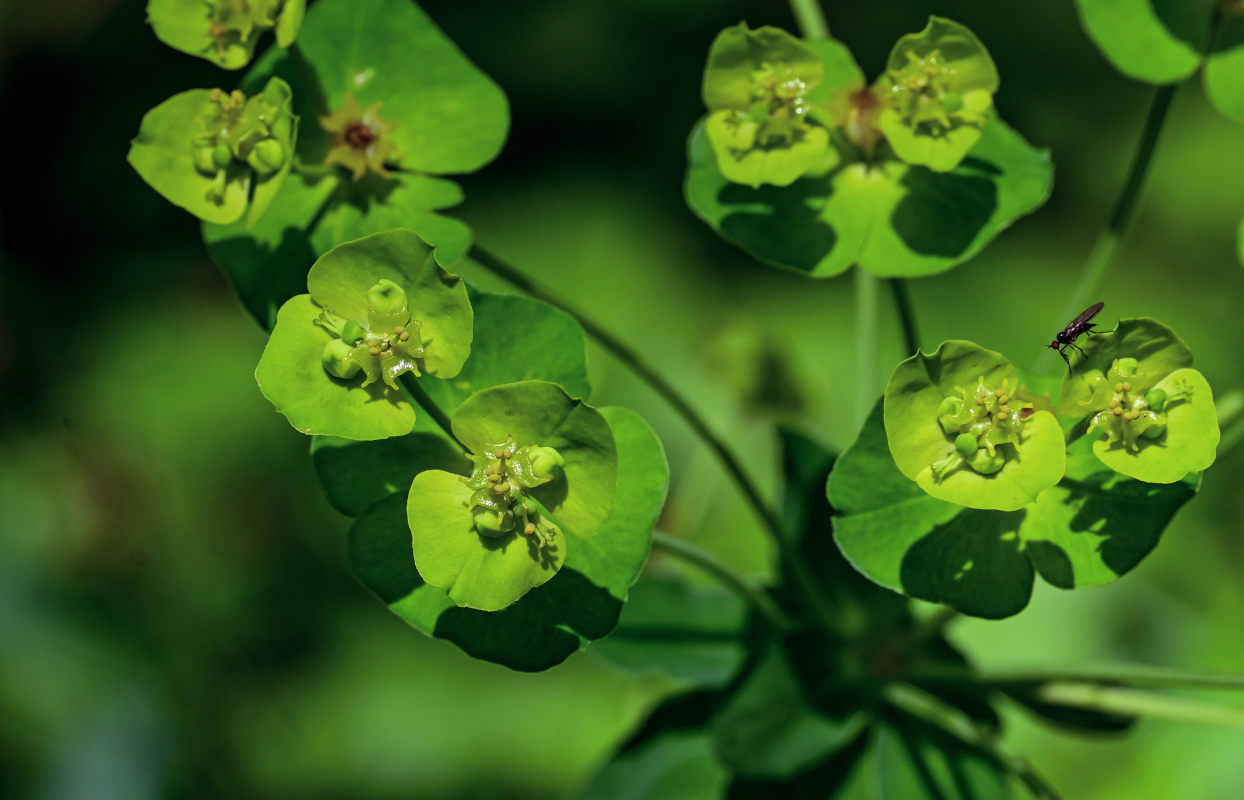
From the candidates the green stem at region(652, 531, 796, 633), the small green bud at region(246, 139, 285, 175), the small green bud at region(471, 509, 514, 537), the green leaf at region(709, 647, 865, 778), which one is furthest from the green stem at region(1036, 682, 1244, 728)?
the small green bud at region(246, 139, 285, 175)

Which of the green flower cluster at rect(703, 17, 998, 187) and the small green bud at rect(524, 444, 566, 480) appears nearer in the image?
the small green bud at rect(524, 444, 566, 480)

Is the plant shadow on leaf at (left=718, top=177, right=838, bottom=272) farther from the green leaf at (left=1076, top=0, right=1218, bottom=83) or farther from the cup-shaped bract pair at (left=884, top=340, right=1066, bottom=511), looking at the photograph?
the green leaf at (left=1076, top=0, right=1218, bottom=83)

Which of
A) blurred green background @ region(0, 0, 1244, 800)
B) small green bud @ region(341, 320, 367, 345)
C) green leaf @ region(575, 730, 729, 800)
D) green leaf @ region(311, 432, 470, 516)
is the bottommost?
blurred green background @ region(0, 0, 1244, 800)

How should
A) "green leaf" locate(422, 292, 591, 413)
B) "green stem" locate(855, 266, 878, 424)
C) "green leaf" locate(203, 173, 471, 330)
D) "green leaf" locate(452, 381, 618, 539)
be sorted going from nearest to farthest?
"green leaf" locate(452, 381, 618, 539) → "green leaf" locate(422, 292, 591, 413) → "green leaf" locate(203, 173, 471, 330) → "green stem" locate(855, 266, 878, 424)

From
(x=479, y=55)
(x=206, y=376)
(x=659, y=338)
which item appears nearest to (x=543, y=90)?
(x=479, y=55)

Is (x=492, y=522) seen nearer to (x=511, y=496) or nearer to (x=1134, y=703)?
(x=511, y=496)

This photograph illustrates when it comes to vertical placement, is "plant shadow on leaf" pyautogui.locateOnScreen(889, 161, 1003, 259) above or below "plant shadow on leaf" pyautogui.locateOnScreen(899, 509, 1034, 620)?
above

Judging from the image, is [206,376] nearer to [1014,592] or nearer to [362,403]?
[362,403]
